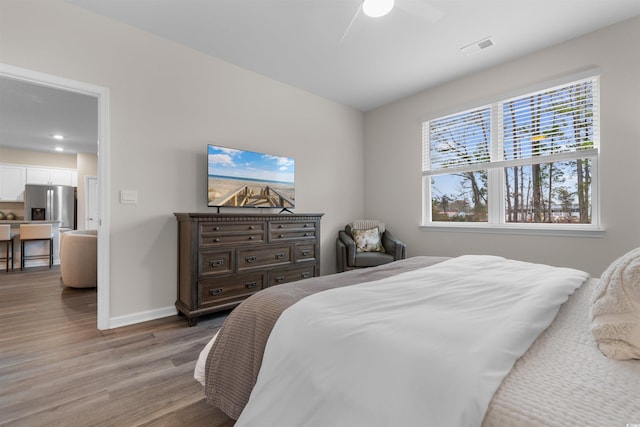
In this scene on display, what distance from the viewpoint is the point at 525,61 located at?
3215mm

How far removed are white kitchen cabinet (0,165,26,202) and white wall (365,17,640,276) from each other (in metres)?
7.85

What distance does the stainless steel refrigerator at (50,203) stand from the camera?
628 centimetres

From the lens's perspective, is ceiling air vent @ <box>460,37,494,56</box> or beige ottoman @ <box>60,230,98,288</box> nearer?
ceiling air vent @ <box>460,37,494,56</box>

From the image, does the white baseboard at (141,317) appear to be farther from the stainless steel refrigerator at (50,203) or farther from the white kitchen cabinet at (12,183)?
the white kitchen cabinet at (12,183)

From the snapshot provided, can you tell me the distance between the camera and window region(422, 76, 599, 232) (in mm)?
2947

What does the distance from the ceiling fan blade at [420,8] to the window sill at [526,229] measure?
244cm

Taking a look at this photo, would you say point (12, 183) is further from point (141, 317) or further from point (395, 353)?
point (395, 353)

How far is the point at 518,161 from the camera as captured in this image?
130 inches

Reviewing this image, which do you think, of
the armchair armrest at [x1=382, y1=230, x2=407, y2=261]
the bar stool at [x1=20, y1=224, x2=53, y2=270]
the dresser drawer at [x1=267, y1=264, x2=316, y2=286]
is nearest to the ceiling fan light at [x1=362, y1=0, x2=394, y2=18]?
the dresser drawer at [x1=267, y1=264, x2=316, y2=286]

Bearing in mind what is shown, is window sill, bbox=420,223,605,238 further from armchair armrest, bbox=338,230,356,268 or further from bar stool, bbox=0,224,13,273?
bar stool, bbox=0,224,13,273

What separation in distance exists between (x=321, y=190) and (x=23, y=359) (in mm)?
3374

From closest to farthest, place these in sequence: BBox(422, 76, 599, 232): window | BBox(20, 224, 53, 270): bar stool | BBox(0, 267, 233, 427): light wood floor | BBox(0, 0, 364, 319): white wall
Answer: BBox(0, 267, 233, 427): light wood floor < BBox(0, 0, 364, 319): white wall < BBox(422, 76, 599, 232): window < BBox(20, 224, 53, 270): bar stool

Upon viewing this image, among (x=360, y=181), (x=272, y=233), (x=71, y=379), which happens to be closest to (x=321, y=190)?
(x=360, y=181)

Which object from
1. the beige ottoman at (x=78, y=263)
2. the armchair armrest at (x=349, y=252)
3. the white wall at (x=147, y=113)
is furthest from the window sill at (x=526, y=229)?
the beige ottoman at (x=78, y=263)
